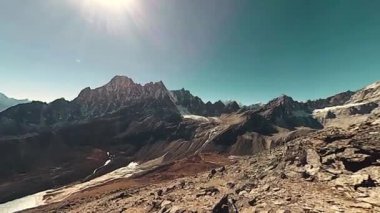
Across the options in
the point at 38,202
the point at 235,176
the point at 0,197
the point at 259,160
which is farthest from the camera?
the point at 0,197

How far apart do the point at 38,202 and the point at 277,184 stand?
178 m

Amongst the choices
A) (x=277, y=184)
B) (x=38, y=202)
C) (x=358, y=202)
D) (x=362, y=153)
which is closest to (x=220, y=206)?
(x=277, y=184)

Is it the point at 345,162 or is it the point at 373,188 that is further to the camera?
the point at 345,162

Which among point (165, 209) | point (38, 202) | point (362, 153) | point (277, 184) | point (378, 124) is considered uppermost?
point (378, 124)

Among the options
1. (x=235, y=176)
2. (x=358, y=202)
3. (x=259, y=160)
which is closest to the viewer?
(x=358, y=202)

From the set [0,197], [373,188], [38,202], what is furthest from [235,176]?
[0,197]

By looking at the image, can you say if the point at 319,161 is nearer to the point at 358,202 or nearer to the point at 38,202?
the point at 358,202

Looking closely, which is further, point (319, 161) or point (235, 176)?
point (235, 176)

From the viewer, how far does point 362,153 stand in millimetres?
30203

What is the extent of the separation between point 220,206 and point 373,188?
39.2ft

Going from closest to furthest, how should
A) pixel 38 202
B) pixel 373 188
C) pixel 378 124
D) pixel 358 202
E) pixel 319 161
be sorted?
pixel 358 202 < pixel 373 188 < pixel 319 161 < pixel 378 124 < pixel 38 202

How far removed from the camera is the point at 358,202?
2106 centimetres

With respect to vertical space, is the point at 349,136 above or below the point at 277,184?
above

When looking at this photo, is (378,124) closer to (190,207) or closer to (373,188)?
(373,188)
